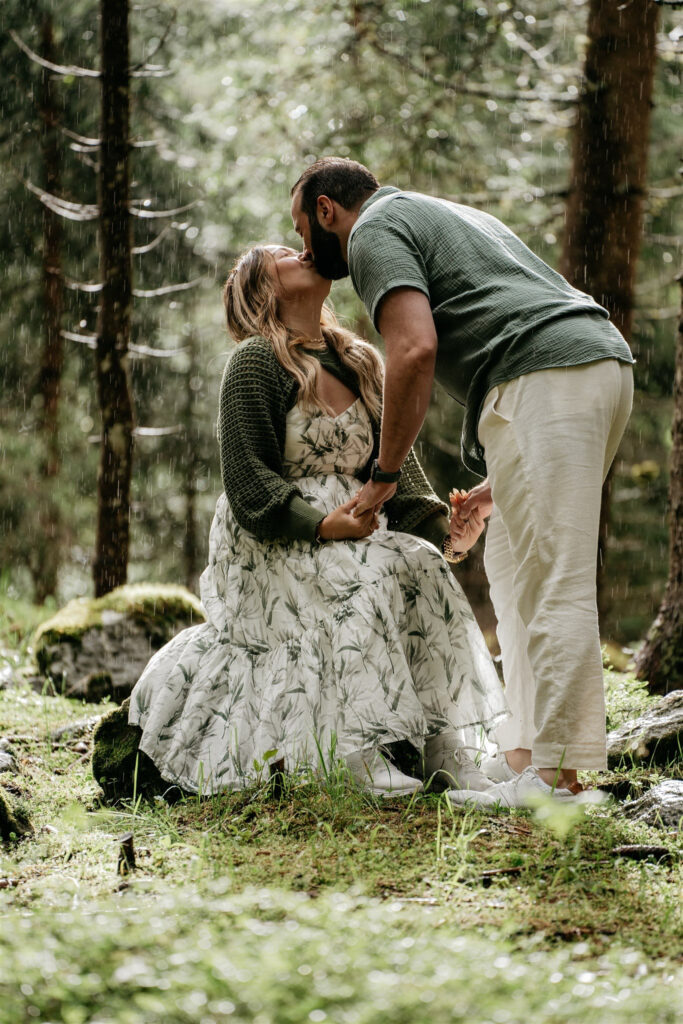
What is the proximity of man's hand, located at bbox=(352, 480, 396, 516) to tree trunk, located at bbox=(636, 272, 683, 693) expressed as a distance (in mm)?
1941

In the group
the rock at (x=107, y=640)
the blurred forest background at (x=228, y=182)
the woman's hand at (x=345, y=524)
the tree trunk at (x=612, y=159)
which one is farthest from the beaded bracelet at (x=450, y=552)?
the blurred forest background at (x=228, y=182)

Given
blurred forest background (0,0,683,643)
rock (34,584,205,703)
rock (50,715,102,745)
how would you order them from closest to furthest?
rock (50,715,102,745) < rock (34,584,205,703) < blurred forest background (0,0,683,643)

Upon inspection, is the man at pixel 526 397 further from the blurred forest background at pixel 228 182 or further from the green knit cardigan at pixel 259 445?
the blurred forest background at pixel 228 182

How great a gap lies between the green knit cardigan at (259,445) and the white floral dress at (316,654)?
0.09 metres

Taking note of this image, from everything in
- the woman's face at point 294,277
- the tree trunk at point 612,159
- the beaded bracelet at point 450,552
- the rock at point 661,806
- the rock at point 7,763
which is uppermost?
the tree trunk at point 612,159

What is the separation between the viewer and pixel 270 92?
8836mm

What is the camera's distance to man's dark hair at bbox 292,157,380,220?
3.44m

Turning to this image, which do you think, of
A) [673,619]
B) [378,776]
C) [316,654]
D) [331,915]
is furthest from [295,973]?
[673,619]

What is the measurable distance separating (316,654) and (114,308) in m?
4.31

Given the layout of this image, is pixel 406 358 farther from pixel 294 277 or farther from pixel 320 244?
pixel 294 277

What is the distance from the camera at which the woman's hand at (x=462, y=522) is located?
12.4 ft

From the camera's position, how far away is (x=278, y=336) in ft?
12.0

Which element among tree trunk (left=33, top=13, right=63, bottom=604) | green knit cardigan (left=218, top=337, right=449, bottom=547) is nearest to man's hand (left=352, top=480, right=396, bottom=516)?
green knit cardigan (left=218, top=337, right=449, bottom=547)

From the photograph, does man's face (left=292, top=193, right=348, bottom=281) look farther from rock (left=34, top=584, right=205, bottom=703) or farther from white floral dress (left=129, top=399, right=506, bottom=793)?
rock (left=34, top=584, right=205, bottom=703)
